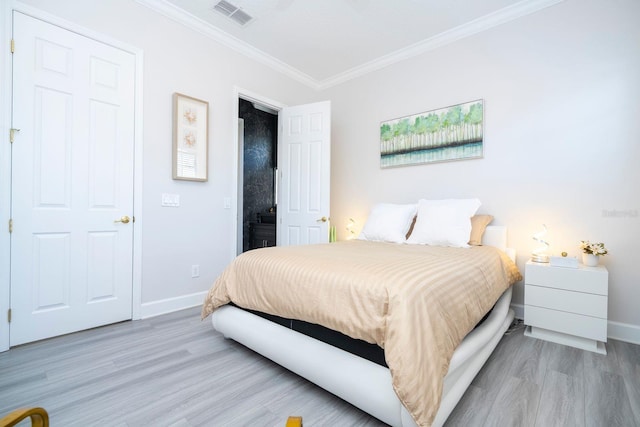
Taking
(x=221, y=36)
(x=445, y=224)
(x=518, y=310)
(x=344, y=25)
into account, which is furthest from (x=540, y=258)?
(x=221, y=36)

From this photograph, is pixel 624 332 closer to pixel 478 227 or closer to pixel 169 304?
pixel 478 227

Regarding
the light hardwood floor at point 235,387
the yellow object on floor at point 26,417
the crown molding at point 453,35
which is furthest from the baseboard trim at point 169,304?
the crown molding at point 453,35

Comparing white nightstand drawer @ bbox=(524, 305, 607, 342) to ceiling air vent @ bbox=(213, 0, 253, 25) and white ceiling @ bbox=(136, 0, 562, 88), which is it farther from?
ceiling air vent @ bbox=(213, 0, 253, 25)

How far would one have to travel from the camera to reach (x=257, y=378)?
166cm

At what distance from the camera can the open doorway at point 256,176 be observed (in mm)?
4811

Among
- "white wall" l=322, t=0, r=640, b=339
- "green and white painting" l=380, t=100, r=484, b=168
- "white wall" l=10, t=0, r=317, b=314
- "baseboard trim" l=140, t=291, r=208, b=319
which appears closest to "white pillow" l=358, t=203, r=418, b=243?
"white wall" l=322, t=0, r=640, b=339

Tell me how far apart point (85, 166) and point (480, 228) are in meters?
3.40

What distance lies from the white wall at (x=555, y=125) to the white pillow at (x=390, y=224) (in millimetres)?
501

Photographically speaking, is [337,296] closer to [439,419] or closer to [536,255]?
[439,419]

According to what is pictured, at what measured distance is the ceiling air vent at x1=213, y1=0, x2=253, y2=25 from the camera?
2.68 meters

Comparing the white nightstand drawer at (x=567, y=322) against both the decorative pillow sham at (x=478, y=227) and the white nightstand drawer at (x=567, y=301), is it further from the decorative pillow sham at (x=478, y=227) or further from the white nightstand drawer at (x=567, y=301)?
the decorative pillow sham at (x=478, y=227)

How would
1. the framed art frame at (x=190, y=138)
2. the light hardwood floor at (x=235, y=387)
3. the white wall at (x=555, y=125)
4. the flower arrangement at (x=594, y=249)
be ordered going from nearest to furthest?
1. the light hardwood floor at (x=235, y=387)
2. the flower arrangement at (x=594, y=249)
3. the white wall at (x=555, y=125)
4. the framed art frame at (x=190, y=138)

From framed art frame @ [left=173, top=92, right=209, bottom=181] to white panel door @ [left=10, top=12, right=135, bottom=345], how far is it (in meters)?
0.37

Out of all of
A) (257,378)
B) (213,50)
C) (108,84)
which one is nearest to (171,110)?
(108,84)
